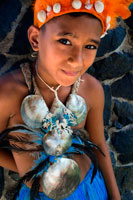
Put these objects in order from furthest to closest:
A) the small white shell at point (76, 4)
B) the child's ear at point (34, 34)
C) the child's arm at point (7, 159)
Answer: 1. the child's arm at point (7, 159)
2. the child's ear at point (34, 34)
3. the small white shell at point (76, 4)

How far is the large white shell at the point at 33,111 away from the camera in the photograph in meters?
1.12

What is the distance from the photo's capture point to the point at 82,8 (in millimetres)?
1002

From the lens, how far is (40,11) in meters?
1.04

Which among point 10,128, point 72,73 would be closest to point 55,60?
point 72,73

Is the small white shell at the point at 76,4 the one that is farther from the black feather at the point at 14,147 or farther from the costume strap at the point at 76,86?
the black feather at the point at 14,147

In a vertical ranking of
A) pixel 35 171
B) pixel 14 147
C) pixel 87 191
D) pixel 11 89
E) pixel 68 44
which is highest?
pixel 68 44

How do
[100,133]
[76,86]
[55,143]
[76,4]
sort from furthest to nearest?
[100,133], [76,86], [55,143], [76,4]

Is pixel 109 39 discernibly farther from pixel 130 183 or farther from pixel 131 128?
pixel 130 183

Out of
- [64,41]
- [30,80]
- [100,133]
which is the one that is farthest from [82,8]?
[100,133]

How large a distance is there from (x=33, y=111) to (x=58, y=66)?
0.26 metres

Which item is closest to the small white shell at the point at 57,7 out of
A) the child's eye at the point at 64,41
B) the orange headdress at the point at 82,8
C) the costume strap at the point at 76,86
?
the orange headdress at the point at 82,8

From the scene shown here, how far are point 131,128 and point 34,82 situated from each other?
1026 millimetres

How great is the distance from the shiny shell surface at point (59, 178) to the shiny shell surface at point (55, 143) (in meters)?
0.07

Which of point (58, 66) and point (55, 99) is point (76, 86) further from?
point (58, 66)
